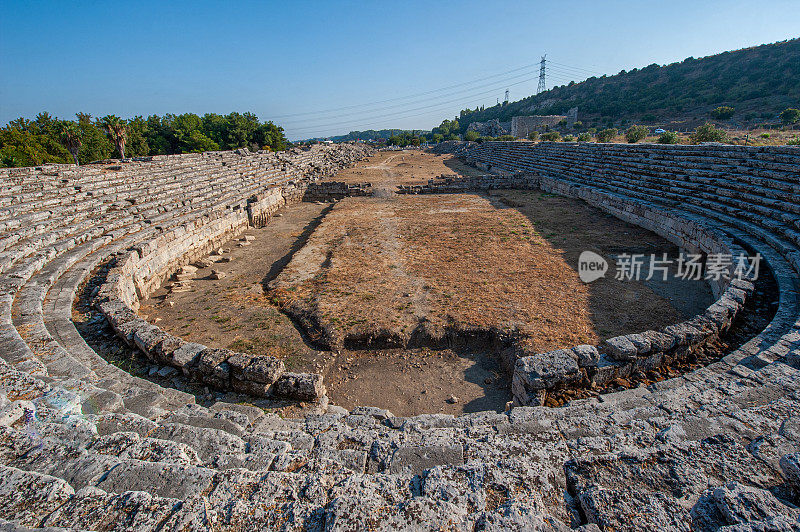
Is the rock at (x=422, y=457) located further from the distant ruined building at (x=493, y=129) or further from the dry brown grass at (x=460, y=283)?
the distant ruined building at (x=493, y=129)

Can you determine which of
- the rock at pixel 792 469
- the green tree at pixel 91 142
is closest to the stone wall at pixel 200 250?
the rock at pixel 792 469

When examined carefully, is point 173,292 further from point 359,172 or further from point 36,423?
point 359,172

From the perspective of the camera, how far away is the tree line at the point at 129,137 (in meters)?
27.8

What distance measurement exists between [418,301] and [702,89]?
8276 centimetres

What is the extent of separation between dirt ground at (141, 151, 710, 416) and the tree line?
23.4m

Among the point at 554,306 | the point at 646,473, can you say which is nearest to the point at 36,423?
the point at 646,473

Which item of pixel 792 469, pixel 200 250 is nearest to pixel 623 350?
pixel 792 469

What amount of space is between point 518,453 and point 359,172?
35.1 m

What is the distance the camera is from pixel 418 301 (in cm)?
833

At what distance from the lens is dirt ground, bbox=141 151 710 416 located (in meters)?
6.24

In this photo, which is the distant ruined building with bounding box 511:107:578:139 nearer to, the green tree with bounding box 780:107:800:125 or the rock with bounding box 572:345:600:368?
the green tree with bounding box 780:107:800:125

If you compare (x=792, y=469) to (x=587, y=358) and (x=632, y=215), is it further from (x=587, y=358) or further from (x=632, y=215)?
(x=632, y=215)

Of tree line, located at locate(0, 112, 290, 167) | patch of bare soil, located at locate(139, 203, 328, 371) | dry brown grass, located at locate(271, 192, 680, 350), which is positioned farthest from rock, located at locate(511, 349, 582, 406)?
tree line, located at locate(0, 112, 290, 167)

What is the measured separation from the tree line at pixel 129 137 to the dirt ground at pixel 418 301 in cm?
2344
